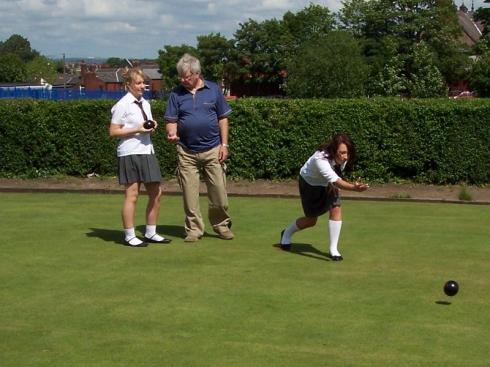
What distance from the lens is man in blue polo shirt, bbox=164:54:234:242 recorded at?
9.26m

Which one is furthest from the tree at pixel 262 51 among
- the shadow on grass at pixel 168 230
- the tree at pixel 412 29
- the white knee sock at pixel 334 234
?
the white knee sock at pixel 334 234

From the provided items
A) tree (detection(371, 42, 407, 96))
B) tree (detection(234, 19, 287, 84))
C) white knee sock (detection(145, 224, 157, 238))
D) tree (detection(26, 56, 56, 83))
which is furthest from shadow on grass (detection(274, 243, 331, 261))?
tree (detection(26, 56, 56, 83))

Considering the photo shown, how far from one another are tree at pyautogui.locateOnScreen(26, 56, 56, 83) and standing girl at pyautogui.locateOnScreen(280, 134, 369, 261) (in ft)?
354

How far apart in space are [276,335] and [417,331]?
1001mm

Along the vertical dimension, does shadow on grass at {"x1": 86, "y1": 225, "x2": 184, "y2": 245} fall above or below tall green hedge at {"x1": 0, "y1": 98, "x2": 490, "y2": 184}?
below

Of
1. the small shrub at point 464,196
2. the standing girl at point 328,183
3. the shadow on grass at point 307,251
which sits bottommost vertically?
the small shrub at point 464,196

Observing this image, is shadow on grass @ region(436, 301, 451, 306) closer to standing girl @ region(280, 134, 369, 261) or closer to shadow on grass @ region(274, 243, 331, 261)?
standing girl @ region(280, 134, 369, 261)

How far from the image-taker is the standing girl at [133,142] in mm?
8898

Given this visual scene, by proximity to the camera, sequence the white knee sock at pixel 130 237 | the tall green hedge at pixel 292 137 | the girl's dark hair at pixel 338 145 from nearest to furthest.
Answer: the girl's dark hair at pixel 338 145
the white knee sock at pixel 130 237
the tall green hedge at pixel 292 137

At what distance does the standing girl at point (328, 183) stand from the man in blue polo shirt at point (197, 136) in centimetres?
108

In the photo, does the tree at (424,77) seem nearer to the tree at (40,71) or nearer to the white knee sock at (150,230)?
the white knee sock at (150,230)

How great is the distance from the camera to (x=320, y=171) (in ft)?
27.3

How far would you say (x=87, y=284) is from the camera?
7.27 metres

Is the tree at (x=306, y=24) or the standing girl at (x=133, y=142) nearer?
the standing girl at (x=133, y=142)
